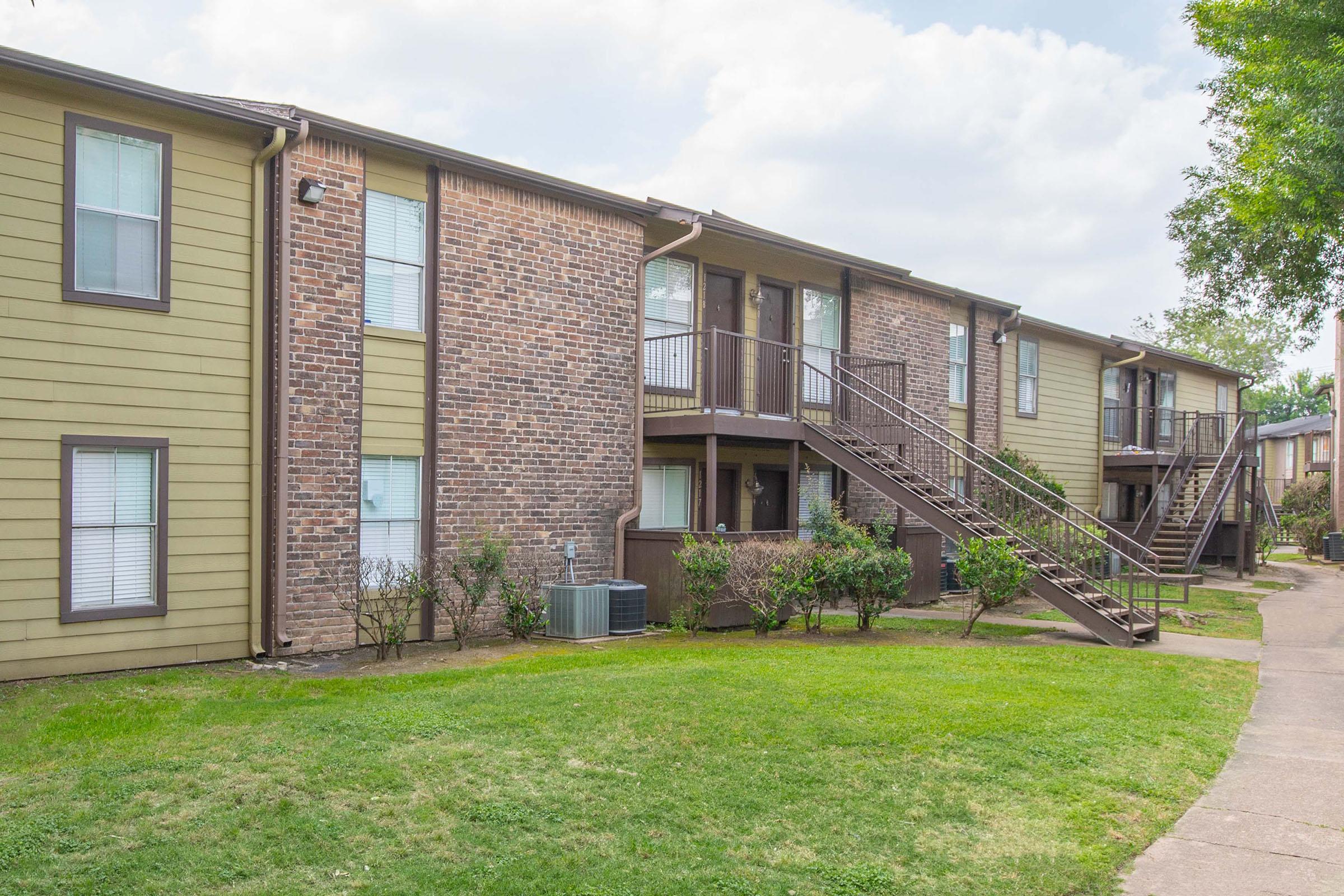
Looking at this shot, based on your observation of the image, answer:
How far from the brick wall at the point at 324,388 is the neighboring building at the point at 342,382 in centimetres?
3

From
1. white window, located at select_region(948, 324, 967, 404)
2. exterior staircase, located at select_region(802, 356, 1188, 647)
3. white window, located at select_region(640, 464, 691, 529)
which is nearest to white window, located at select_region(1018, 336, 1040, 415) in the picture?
white window, located at select_region(948, 324, 967, 404)

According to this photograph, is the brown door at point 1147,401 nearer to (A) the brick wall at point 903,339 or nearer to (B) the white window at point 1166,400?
(B) the white window at point 1166,400

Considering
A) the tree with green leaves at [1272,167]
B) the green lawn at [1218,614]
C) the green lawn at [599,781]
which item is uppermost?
the tree with green leaves at [1272,167]

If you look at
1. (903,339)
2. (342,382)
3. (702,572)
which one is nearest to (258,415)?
(342,382)

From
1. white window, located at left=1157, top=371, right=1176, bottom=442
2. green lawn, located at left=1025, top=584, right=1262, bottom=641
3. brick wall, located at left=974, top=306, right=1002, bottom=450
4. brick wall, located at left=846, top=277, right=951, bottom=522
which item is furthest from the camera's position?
white window, located at left=1157, top=371, right=1176, bottom=442

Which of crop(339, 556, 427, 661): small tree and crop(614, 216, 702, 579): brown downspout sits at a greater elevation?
crop(614, 216, 702, 579): brown downspout

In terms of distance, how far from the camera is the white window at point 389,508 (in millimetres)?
10867

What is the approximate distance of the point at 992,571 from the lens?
11.8 meters

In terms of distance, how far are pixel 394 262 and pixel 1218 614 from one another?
1231 centimetres

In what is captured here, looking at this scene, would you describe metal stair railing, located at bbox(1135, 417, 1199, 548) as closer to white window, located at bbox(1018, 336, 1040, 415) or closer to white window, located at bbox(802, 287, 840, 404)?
white window, located at bbox(1018, 336, 1040, 415)

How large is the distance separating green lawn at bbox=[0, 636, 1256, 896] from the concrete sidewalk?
0.17 metres

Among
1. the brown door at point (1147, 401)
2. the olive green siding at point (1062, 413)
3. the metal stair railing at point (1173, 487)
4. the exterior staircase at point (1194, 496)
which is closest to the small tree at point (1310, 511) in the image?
the exterior staircase at point (1194, 496)

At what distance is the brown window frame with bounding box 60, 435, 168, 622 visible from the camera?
8.87m

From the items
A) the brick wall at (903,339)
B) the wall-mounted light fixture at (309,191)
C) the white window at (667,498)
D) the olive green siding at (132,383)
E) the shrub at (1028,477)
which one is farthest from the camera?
the shrub at (1028,477)
